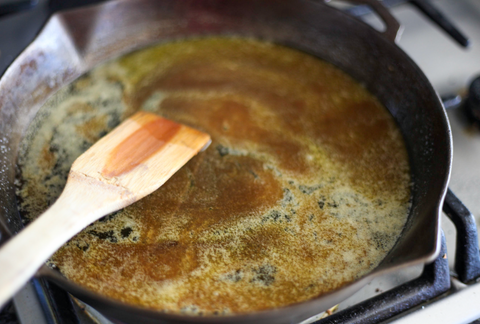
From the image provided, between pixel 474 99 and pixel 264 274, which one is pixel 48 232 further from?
pixel 474 99

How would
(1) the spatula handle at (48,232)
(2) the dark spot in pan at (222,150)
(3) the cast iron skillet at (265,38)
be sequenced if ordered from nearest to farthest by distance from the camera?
(1) the spatula handle at (48,232)
(3) the cast iron skillet at (265,38)
(2) the dark spot in pan at (222,150)

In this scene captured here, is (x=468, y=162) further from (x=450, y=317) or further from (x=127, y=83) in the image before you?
(x=127, y=83)

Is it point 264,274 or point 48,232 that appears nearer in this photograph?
point 48,232

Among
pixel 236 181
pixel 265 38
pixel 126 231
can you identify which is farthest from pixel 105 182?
pixel 265 38

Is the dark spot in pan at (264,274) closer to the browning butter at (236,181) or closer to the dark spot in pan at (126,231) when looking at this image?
the browning butter at (236,181)

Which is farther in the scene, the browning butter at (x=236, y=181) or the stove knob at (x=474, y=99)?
the stove knob at (x=474, y=99)

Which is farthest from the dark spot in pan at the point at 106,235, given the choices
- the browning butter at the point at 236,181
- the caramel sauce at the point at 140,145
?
the caramel sauce at the point at 140,145

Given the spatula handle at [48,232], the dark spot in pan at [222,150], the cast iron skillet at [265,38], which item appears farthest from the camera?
the dark spot in pan at [222,150]
